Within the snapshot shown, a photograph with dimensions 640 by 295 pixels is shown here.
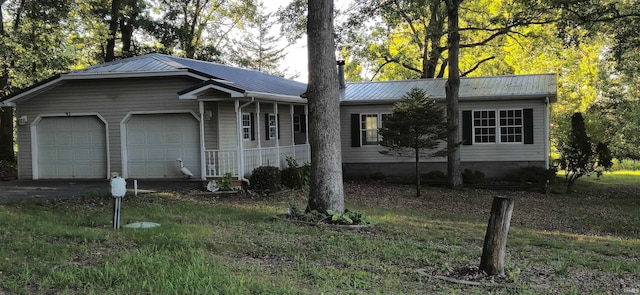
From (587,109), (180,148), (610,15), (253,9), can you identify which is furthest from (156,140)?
(587,109)

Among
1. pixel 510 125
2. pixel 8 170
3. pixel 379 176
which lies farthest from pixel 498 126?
pixel 8 170

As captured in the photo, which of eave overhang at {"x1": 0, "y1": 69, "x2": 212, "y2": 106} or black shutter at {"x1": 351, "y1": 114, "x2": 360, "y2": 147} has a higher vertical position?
eave overhang at {"x1": 0, "y1": 69, "x2": 212, "y2": 106}

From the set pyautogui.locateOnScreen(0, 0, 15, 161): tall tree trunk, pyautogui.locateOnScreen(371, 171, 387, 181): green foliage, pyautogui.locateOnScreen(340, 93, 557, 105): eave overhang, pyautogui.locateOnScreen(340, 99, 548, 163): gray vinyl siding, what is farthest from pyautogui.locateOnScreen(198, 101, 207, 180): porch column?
pyautogui.locateOnScreen(0, 0, 15, 161): tall tree trunk

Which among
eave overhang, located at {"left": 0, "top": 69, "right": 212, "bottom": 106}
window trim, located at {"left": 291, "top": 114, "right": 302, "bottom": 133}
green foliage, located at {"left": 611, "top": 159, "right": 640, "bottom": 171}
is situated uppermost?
eave overhang, located at {"left": 0, "top": 69, "right": 212, "bottom": 106}

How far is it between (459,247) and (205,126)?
964 cm

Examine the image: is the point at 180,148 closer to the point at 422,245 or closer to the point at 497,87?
the point at 422,245

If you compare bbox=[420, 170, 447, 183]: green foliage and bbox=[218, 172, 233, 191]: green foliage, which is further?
bbox=[420, 170, 447, 183]: green foliage

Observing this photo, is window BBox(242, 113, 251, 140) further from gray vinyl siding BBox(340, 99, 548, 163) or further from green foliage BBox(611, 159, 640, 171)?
green foliage BBox(611, 159, 640, 171)

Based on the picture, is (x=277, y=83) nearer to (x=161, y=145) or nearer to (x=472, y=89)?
(x=161, y=145)

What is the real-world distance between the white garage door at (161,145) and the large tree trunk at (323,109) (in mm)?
6649

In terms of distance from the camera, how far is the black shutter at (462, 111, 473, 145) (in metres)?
20.3

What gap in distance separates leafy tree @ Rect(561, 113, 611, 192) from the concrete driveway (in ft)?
40.4

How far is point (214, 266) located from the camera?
5.80 m

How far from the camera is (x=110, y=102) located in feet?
53.9
